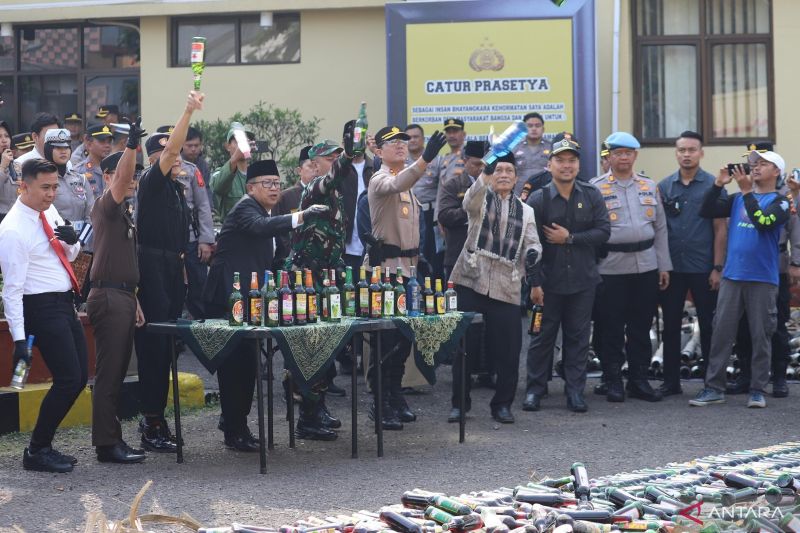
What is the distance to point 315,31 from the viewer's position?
19703mm

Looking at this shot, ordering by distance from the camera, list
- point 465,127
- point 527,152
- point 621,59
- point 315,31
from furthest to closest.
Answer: point 315,31 < point 621,59 < point 465,127 < point 527,152

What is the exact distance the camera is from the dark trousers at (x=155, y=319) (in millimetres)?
9438

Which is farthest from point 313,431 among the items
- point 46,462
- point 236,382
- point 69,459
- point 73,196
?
point 73,196

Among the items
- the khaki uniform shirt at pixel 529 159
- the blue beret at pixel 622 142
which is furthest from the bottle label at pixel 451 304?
the khaki uniform shirt at pixel 529 159

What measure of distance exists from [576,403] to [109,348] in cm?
410

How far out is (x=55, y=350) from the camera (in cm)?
865

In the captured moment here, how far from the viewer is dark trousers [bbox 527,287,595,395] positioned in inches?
440

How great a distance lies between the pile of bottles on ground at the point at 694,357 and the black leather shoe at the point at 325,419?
3505 mm

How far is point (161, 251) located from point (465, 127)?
8.10 m

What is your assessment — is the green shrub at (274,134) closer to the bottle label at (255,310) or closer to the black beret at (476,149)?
the black beret at (476,149)

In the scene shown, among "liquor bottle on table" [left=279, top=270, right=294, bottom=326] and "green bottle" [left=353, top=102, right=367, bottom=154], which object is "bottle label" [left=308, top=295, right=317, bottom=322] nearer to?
"liquor bottle on table" [left=279, top=270, right=294, bottom=326]

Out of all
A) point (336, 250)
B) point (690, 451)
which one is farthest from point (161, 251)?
point (690, 451)

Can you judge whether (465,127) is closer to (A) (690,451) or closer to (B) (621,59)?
(B) (621,59)

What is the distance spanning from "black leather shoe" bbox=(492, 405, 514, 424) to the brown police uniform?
312cm
